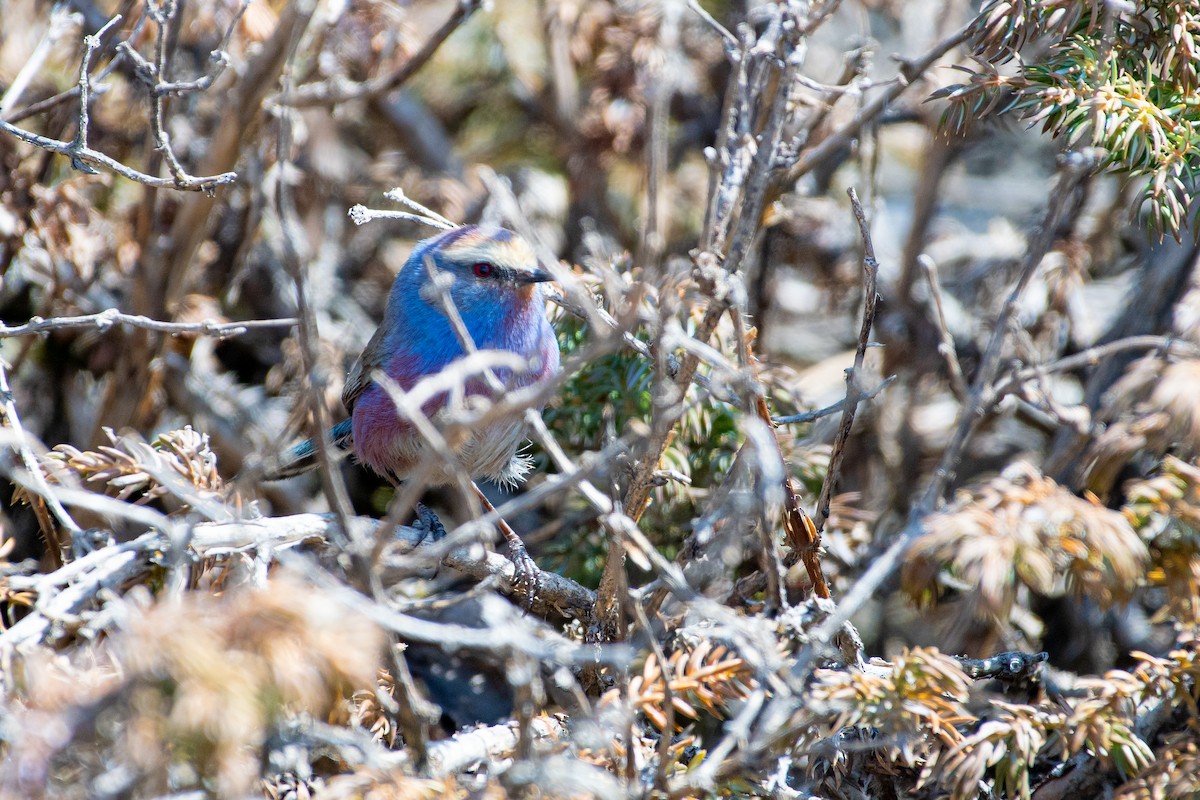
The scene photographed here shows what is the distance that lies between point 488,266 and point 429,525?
1.07m

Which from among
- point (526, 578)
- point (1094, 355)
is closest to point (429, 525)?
point (526, 578)

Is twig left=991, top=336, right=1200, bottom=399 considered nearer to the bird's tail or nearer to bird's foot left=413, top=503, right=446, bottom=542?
bird's foot left=413, top=503, right=446, bottom=542

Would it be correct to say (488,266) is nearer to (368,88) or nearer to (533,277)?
(533,277)

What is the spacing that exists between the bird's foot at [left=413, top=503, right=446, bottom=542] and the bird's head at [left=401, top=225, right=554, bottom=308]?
88cm

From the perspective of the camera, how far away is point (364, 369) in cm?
392

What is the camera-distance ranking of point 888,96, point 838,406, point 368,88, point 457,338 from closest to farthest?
1. point 838,406
2. point 888,96
3. point 457,338
4. point 368,88

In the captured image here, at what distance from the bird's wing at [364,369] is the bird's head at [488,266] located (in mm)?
290

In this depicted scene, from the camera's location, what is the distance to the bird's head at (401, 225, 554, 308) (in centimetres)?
366

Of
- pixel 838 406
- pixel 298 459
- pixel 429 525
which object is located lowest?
pixel 429 525

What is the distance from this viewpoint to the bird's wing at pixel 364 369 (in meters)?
3.80

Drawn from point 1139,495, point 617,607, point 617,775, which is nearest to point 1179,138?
point 1139,495

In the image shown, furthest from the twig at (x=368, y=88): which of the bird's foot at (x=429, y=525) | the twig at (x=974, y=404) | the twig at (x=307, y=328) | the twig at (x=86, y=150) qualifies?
the twig at (x=974, y=404)

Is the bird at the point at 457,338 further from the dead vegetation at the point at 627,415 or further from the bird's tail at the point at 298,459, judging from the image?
the dead vegetation at the point at 627,415

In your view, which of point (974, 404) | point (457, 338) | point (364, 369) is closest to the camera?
point (974, 404)
